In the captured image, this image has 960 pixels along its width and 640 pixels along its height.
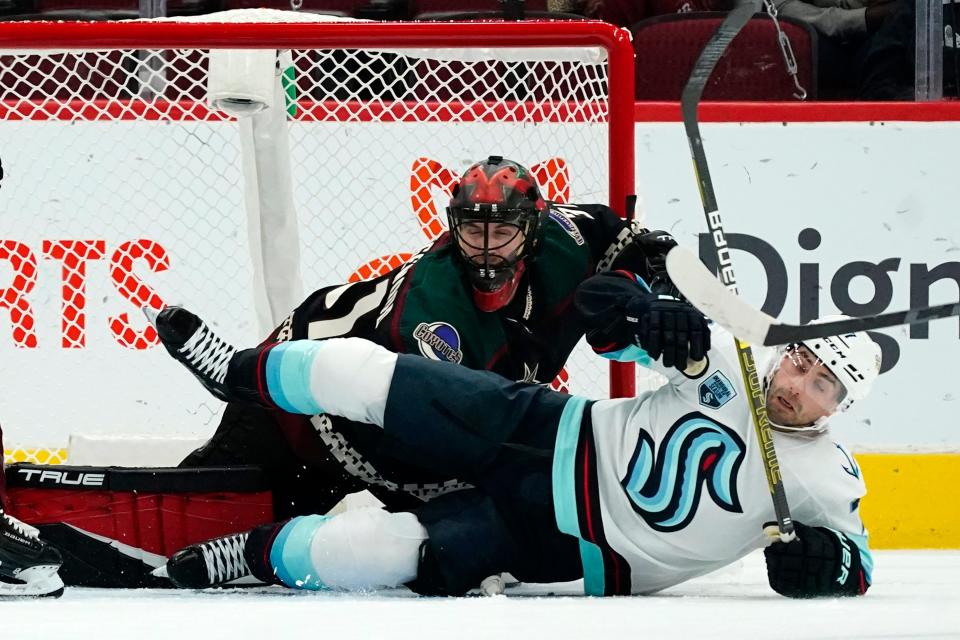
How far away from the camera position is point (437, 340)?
7.29 feet

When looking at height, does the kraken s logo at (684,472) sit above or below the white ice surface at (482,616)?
above

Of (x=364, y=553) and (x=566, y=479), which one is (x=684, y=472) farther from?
(x=364, y=553)

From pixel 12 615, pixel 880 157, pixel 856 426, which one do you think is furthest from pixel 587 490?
pixel 880 157

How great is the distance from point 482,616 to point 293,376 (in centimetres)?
57

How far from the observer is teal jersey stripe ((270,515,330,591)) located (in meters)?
2.08

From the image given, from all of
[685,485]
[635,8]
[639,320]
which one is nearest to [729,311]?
[639,320]

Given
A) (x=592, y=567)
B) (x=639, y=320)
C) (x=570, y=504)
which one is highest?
(x=639, y=320)

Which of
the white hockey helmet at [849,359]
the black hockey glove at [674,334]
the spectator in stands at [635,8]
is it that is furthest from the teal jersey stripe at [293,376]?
the spectator in stands at [635,8]

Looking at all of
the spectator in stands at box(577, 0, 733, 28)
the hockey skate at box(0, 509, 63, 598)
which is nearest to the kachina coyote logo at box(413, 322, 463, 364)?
the hockey skate at box(0, 509, 63, 598)

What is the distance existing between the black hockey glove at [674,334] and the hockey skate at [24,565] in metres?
0.94

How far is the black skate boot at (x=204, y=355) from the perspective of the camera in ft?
7.00

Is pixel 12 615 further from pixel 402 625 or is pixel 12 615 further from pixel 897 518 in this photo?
pixel 897 518

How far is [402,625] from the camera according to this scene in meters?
1.56

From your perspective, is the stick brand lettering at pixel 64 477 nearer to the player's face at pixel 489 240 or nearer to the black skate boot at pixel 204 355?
the black skate boot at pixel 204 355
